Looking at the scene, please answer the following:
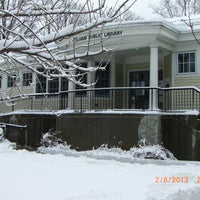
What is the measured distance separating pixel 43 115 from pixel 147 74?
541 cm

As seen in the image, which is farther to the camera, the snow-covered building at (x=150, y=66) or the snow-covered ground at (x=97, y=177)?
the snow-covered building at (x=150, y=66)

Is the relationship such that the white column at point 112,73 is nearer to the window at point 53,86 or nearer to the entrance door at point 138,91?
the entrance door at point 138,91

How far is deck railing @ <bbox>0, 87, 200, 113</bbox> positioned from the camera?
14.9m

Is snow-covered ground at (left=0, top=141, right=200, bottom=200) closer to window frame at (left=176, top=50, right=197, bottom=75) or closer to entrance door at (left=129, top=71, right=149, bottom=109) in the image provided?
entrance door at (left=129, top=71, right=149, bottom=109)

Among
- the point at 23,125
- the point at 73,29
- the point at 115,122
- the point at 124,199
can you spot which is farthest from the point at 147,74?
the point at 73,29

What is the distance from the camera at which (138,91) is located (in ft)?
59.9

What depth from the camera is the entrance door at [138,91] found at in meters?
17.9

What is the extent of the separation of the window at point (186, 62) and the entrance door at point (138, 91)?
85.5 inches

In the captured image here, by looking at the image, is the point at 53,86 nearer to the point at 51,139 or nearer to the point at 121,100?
the point at 121,100

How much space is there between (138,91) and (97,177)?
9023 mm

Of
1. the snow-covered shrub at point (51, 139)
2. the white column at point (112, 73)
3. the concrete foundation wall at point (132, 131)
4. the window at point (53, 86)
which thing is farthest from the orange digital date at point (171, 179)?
the window at point (53, 86)

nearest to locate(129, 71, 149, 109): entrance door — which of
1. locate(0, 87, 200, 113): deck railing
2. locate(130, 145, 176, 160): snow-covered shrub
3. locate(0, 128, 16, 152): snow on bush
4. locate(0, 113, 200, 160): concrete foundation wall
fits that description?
locate(0, 87, 200, 113): deck railing

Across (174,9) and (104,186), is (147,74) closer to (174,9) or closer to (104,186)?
(104,186)
